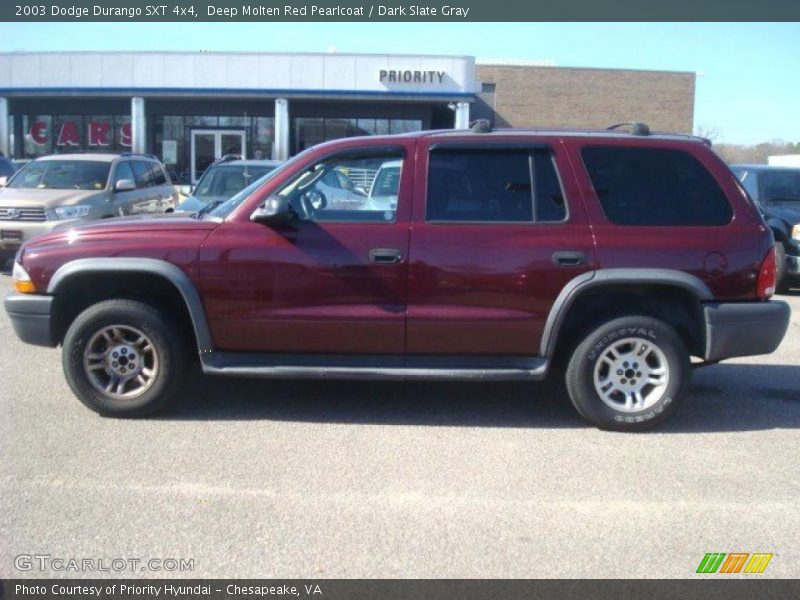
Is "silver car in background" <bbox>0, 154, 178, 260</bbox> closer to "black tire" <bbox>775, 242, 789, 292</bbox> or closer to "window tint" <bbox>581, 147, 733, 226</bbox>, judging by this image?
"window tint" <bbox>581, 147, 733, 226</bbox>

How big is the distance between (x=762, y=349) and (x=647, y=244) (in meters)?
1.08

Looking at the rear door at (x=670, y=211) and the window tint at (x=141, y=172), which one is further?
the window tint at (x=141, y=172)

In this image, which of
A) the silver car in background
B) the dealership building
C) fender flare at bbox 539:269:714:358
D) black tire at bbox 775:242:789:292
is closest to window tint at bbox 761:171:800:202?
black tire at bbox 775:242:789:292

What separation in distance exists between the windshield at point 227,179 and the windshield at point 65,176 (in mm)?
1536

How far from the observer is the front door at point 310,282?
18.2 feet

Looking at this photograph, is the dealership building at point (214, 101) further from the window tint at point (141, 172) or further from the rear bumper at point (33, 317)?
the rear bumper at point (33, 317)

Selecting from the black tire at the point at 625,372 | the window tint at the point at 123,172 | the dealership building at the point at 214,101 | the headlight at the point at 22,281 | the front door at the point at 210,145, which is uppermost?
the dealership building at the point at 214,101

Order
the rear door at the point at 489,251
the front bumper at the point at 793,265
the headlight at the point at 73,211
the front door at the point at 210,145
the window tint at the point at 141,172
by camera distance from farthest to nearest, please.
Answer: the front door at the point at 210,145, the window tint at the point at 141,172, the headlight at the point at 73,211, the front bumper at the point at 793,265, the rear door at the point at 489,251

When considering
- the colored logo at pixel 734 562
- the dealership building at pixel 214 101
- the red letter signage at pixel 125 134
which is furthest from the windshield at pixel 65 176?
the red letter signage at pixel 125 134

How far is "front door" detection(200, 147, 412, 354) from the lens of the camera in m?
5.54

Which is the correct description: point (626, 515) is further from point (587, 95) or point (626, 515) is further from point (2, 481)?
point (587, 95)

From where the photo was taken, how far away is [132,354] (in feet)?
18.8

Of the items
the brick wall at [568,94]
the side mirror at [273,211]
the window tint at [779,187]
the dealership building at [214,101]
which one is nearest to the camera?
the side mirror at [273,211]
